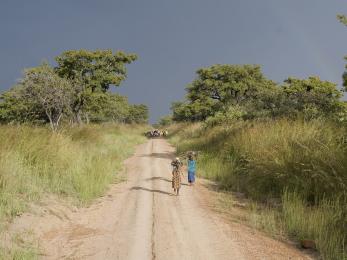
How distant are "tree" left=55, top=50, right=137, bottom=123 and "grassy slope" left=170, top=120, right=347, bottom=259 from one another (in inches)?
920

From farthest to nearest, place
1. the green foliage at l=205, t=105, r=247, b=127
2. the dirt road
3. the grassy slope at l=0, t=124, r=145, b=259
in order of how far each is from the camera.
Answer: the green foliage at l=205, t=105, r=247, b=127 → the grassy slope at l=0, t=124, r=145, b=259 → the dirt road

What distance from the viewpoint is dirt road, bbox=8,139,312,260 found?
24.0 feet

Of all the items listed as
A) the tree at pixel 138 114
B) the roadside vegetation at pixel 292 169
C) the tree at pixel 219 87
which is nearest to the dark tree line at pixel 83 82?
the tree at pixel 219 87

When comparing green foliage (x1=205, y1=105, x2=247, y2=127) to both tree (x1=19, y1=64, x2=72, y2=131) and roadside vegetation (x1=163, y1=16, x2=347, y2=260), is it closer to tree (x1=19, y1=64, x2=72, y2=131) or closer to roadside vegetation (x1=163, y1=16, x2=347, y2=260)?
roadside vegetation (x1=163, y1=16, x2=347, y2=260)

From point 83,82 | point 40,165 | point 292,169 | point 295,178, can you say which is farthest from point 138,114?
point 295,178

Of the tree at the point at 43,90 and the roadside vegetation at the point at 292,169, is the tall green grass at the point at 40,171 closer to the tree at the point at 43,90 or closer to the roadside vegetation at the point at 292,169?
the roadside vegetation at the point at 292,169

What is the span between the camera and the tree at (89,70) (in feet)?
124

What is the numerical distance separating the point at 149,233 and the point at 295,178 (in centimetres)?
440

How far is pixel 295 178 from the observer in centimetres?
1077

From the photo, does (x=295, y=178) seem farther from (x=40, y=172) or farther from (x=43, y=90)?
(x=43, y=90)

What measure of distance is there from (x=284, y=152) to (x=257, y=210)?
2.11 m

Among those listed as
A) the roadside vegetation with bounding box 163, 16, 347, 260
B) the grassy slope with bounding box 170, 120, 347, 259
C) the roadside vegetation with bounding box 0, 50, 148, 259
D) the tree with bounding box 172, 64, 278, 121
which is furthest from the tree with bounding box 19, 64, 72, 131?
the tree with bounding box 172, 64, 278, 121

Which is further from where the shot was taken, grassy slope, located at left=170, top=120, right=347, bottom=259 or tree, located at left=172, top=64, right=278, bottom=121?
tree, located at left=172, top=64, right=278, bottom=121

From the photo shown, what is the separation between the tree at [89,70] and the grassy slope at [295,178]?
23.4 meters
